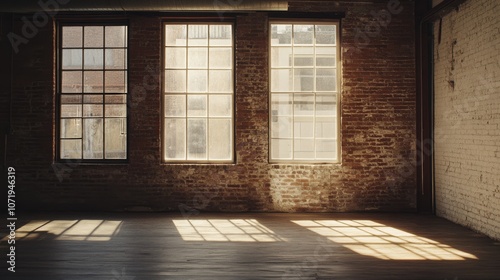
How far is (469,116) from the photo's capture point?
7.07 m

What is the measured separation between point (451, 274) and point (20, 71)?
6.89 metres

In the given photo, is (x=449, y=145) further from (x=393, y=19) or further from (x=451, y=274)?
(x=451, y=274)

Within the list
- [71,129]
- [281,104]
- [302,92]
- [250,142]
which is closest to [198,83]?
[250,142]

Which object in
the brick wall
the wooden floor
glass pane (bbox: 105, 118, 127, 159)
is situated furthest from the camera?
glass pane (bbox: 105, 118, 127, 159)

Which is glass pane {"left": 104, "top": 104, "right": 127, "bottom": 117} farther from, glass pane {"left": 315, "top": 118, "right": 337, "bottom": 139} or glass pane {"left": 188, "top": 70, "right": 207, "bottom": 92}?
glass pane {"left": 315, "top": 118, "right": 337, "bottom": 139}

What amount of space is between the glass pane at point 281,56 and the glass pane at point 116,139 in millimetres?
2532

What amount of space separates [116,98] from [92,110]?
428mm

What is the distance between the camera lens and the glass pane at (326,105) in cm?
859

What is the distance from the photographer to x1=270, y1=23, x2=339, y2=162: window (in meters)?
8.57

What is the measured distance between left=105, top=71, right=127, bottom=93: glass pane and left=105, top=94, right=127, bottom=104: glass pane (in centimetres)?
8

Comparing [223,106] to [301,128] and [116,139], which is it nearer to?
[301,128]

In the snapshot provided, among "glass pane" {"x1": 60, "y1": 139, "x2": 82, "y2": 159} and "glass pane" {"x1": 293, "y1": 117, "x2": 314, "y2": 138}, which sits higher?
"glass pane" {"x1": 293, "y1": 117, "x2": 314, "y2": 138}

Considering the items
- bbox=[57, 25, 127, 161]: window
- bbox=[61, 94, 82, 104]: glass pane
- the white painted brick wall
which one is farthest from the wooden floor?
bbox=[61, 94, 82, 104]: glass pane

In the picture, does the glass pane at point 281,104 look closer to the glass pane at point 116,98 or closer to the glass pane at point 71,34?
the glass pane at point 116,98
